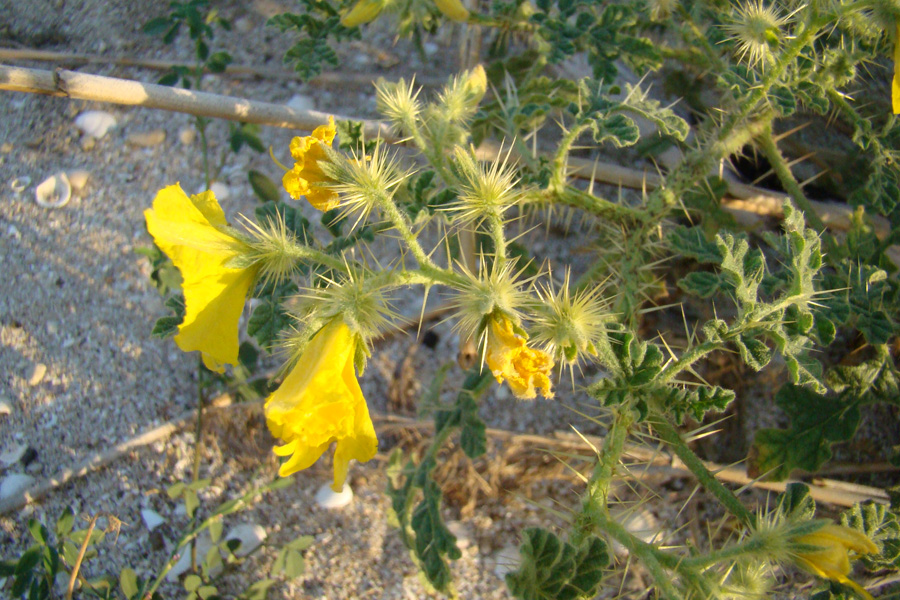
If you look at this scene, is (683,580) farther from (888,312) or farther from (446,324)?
(446,324)

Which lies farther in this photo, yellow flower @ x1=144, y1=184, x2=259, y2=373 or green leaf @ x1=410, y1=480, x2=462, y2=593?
green leaf @ x1=410, y1=480, x2=462, y2=593

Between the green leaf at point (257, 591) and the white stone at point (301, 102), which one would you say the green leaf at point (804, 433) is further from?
the white stone at point (301, 102)

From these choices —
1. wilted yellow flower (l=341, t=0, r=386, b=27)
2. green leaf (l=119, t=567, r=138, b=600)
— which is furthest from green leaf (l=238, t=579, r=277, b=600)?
wilted yellow flower (l=341, t=0, r=386, b=27)

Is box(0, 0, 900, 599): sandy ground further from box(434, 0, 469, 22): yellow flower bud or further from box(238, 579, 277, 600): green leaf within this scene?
box(434, 0, 469, 22): yellow flower bud

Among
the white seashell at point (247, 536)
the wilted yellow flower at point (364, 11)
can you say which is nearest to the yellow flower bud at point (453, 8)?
the wilted yellow flower at point (364, 11)

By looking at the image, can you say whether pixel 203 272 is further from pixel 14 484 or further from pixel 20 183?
pixel 20 183

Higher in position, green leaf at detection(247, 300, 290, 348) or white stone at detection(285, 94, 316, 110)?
green leaf at detection(247, 300, 290, 348)

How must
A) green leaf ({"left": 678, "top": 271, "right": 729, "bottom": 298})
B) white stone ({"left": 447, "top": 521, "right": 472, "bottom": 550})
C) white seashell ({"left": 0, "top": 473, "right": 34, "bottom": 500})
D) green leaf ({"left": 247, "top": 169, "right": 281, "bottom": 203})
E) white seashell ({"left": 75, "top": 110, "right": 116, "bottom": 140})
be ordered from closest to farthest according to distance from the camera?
green leaf ({"left": 678, "top": 271, "right": 729, "bottom": 298}) → white seashell ({"left": 0, "top": 473, "right": 34, "bottom": 500}) → white stone ({"left": 447, "top": 521, "right": 472, "bottom": 550}) → green leaf ({"left": 247, "top": 169, "right": 281, "bottom": 203}) → white seashell ({"left": 75, "top": 110, "right": 116, "bottom": 140})
